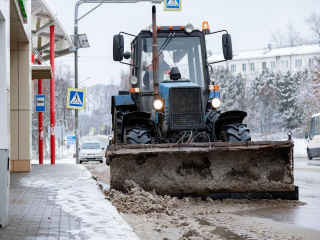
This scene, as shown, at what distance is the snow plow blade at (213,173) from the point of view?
10438mm

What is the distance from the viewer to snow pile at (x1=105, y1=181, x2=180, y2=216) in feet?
30.4

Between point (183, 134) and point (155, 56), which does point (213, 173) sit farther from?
point (155, 56)

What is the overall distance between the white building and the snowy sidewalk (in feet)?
335

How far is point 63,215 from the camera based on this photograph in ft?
26.7

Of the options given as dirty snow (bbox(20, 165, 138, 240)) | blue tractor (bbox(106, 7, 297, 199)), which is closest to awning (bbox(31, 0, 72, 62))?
blue tractor (bbox(106, 7, 297, 199))

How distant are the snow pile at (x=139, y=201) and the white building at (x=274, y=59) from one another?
A: 337 ft

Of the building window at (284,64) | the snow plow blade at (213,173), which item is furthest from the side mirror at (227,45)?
the building window at (284,64)

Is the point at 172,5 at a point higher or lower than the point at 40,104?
higher

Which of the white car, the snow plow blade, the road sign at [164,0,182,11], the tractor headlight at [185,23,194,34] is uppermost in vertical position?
the road sign at [164,0,182,11]

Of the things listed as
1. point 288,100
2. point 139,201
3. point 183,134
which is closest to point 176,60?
point 183,134

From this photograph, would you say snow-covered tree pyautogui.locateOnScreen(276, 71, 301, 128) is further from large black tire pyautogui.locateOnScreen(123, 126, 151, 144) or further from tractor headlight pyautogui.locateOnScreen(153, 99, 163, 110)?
large black tire pyautogui.locateOnScreen(123, 126, 151, 144)

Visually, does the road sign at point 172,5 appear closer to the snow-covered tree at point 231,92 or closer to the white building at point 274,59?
the snow-covered tree at point 231,92

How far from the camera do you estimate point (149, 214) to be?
29.7ft

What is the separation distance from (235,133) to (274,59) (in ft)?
370
